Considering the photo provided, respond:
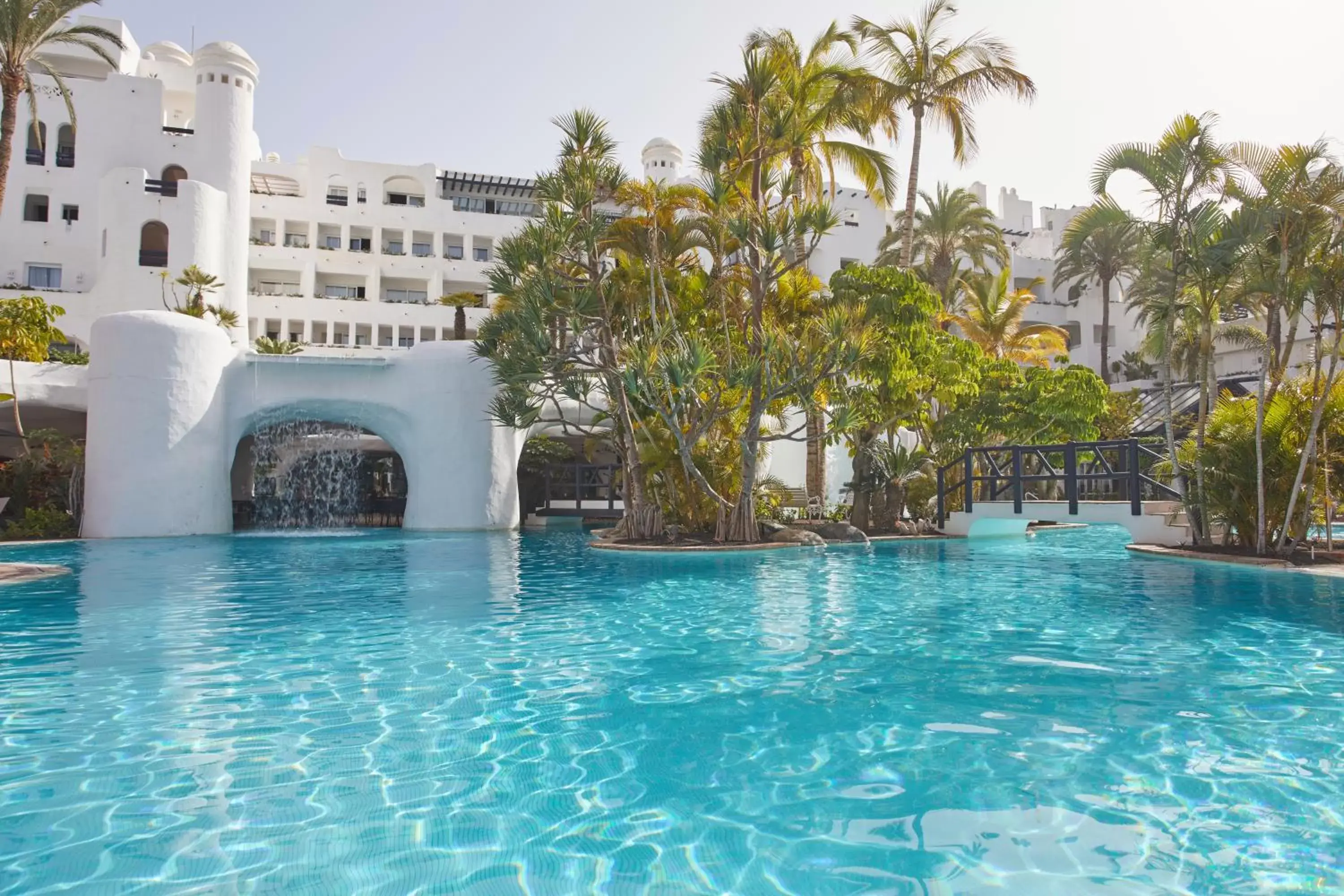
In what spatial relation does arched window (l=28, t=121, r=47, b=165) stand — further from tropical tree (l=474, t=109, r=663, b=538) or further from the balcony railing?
tropical tree (l=474, t=109, r=663, b=538)

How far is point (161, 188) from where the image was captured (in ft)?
98.6

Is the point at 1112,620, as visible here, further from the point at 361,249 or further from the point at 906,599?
the point at 361,249

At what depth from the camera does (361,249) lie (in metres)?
37.9

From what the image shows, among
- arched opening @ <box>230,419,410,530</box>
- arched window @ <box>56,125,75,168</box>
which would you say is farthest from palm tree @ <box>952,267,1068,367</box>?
arched window @ <box>56,125,75,168</box>

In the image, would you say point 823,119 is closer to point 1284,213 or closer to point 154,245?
point 1284,213

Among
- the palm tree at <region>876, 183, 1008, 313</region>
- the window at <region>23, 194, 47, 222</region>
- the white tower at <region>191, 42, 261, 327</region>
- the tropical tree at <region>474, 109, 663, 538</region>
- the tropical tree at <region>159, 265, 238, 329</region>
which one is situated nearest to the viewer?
the tropical tree at <region>474, 109, 663, 538</region>

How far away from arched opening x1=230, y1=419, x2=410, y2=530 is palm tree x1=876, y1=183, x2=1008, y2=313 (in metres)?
17.5

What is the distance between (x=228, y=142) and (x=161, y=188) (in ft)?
9.39

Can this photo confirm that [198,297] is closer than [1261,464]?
No

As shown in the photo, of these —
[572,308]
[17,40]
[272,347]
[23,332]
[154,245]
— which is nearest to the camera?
[17,40]

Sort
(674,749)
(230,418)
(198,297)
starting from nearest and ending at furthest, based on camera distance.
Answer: (674,749)
(230,418)
(198,297)

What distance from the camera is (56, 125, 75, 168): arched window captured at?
102ft

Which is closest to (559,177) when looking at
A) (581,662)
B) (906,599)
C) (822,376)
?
(822,376)

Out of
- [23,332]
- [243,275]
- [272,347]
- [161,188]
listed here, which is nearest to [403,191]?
[243,275]
